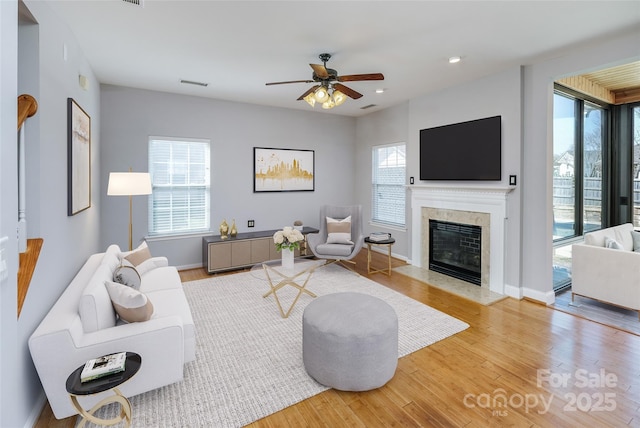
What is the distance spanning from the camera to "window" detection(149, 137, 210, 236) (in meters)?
5.01

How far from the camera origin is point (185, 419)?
1962 millimetres

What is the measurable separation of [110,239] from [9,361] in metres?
3.82

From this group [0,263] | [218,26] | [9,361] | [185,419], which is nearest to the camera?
[0,263]

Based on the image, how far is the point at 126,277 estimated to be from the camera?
2721mm

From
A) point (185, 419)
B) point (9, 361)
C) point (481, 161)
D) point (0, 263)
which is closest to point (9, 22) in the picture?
point (0, 263)

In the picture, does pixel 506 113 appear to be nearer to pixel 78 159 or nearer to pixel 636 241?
pixel 636 241

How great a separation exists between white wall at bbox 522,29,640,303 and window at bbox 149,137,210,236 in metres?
4.71

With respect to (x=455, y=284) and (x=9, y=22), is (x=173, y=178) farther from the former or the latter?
(x=455, y=284)

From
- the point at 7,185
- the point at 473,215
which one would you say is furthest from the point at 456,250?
the point at 7,185

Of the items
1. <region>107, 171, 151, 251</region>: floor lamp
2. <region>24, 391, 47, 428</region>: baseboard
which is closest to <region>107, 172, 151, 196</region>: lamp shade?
<region>107, 171, 151, 251</region>: floor lamp

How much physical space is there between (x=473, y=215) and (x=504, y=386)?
2.66m

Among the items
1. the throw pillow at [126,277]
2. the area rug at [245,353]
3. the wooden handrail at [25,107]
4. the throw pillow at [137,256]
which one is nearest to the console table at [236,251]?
the area rug at [245,353]

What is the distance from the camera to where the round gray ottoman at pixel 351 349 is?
218cm

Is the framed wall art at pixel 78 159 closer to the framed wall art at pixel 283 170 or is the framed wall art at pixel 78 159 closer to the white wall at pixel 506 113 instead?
the framed wall art at pixel 283 170
